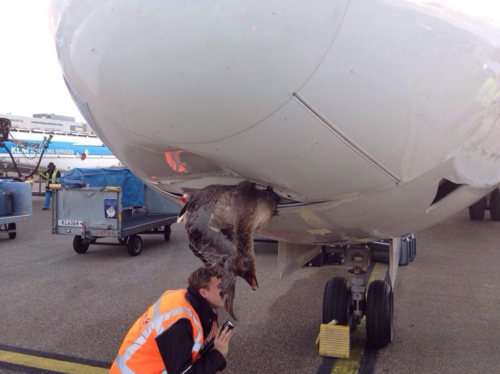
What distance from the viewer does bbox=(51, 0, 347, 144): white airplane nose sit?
4.02 ft

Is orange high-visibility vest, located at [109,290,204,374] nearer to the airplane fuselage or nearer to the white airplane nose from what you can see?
the airplane fuselage

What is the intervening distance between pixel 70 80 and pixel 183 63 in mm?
443

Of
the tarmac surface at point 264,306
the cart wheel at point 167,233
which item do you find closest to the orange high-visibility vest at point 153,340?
the tarmac surface at point 264,306

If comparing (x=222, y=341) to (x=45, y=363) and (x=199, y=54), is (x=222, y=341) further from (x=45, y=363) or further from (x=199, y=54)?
(x=45, y=363)

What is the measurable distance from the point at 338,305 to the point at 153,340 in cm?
228

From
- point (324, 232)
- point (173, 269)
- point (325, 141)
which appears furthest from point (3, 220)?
point (325, 141)

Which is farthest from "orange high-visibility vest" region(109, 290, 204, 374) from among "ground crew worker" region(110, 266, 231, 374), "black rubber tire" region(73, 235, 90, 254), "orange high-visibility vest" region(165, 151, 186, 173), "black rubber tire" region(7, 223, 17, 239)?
"black rubber tire" region(7, 223, 17, 239)

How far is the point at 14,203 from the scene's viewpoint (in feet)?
34.2

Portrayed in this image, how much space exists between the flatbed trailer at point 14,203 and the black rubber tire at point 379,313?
8.36 metres

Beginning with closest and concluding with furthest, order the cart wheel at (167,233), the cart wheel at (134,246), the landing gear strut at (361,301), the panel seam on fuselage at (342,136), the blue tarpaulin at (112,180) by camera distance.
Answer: the panel seam on fuselage at (342,136) → the landing gear strut at (361,301) → the cart wheel at (134,246) → the blue tarpaulin at (112,180) → the cart wheel at (167,233)

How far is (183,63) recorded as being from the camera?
125 cm

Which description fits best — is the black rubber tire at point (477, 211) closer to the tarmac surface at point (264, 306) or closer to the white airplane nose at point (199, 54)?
the tarmac surface at point (264, 306)

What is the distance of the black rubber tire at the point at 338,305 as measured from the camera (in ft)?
13.5

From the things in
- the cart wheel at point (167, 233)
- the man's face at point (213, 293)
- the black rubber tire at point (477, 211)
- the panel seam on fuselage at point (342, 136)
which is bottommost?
the cart wheel at point (167, 233)
